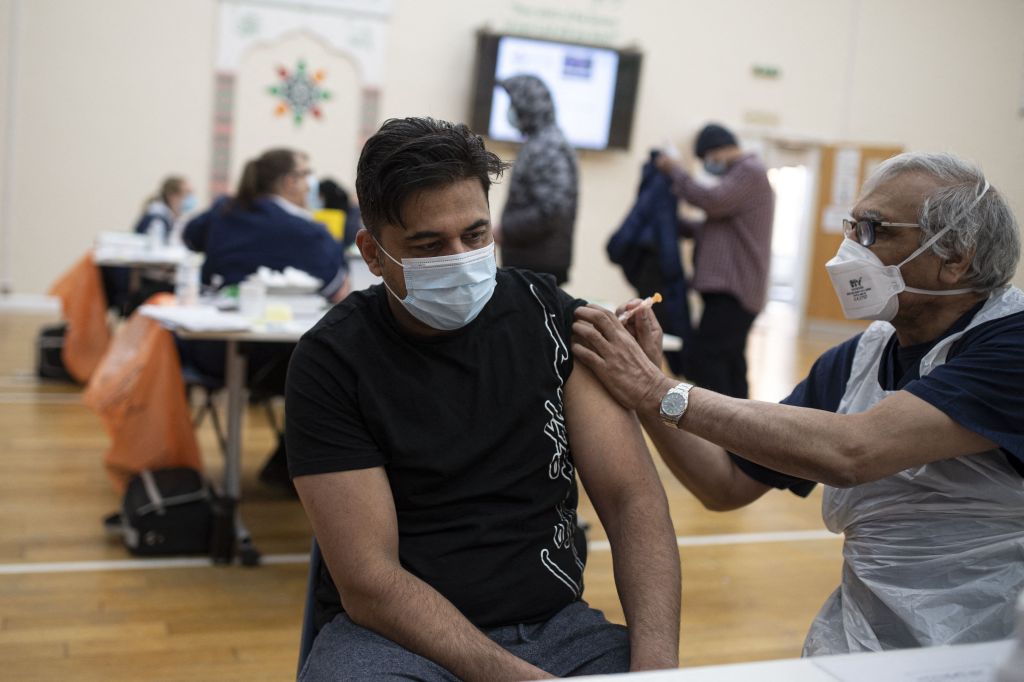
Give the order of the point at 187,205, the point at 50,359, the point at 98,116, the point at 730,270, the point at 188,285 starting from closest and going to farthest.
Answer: the point at 188,285, the point at 730,270, the point at 50,359, the point at 187,205, the point at 98,116

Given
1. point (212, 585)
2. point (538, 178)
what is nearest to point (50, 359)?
point (538, 178)

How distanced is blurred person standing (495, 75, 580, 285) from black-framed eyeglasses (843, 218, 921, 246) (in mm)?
2572

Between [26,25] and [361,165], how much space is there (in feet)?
26.7

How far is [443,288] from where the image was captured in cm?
144

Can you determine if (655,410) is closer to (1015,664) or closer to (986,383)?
(986,383)

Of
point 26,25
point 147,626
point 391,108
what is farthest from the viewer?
point 391,108

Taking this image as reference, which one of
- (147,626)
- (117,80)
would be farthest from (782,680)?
(117,80)

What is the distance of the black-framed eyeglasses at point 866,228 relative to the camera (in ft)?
4.72

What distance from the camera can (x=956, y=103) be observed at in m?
2.67

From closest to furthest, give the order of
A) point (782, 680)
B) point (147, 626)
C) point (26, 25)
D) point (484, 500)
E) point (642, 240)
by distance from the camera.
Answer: point (782, 680) → point (484, 500) → point (147, 626) → point (642, 240) → point (26, 25)

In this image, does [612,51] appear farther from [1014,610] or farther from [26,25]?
[1014,610]

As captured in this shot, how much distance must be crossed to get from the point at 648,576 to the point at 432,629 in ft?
1.05

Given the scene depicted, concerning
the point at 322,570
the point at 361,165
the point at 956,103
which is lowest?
the point at 322,570

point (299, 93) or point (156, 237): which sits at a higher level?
point (299, 93)
